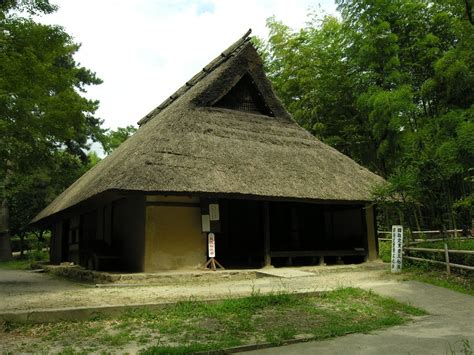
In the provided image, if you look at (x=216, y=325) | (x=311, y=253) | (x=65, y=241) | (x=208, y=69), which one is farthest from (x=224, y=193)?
(x=65, y=241)

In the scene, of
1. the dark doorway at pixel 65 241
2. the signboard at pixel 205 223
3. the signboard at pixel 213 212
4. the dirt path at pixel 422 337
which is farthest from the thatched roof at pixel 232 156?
the dirt path at pixel 422 337

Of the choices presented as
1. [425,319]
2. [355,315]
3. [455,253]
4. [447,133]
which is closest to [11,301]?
[355,315]

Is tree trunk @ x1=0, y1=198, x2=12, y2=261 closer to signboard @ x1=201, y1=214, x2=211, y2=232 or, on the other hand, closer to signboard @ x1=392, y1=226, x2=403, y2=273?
signboard @ x1=201, y1=214, x2=211, y2=232

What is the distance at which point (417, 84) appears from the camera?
1833 cm

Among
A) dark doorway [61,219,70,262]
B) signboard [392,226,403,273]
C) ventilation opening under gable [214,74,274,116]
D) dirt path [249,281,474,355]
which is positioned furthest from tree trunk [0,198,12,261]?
dirt path [249,281,474,355]

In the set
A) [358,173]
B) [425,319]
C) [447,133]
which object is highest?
[447,133]

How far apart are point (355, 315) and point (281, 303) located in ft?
3.78

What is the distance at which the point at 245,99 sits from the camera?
51.1ft

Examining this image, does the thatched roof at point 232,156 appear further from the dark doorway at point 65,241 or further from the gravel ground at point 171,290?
the gravel ground at point 171,290

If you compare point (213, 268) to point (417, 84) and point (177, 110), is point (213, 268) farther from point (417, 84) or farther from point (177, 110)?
point (417, 84)

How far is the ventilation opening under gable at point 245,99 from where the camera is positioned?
15047 mm

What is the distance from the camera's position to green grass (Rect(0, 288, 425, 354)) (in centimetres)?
472

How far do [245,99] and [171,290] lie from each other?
9055 millimetres

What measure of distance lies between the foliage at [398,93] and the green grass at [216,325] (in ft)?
15.7
